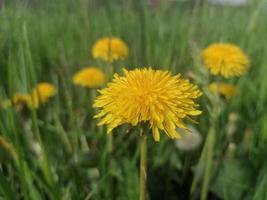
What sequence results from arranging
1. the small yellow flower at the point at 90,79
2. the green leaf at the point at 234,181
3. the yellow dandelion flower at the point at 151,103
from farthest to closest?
the small yellow flower at the point at 90,79
the green leaf at the point at 234,181
the yellow dandelion flower at the point at 151,103

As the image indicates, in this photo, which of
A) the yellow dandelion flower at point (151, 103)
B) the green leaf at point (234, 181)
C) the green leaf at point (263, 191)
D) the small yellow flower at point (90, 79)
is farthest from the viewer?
the small yellow flower at point (90, 79)

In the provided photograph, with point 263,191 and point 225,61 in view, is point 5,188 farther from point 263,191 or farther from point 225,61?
point 225,61

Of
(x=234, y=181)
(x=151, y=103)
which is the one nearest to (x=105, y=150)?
(x=234, y=181)

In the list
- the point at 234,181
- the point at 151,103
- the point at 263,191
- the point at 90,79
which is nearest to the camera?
the point at 151,103

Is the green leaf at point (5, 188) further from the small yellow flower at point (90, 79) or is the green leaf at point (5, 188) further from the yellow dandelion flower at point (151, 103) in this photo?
the small yellow flower at point (90, 79)

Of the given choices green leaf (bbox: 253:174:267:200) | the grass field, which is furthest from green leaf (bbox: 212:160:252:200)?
green leaf (bbox: 253:174:267:200)

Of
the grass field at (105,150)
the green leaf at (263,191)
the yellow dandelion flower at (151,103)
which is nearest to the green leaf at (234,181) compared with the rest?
the grass field at (105,150)
